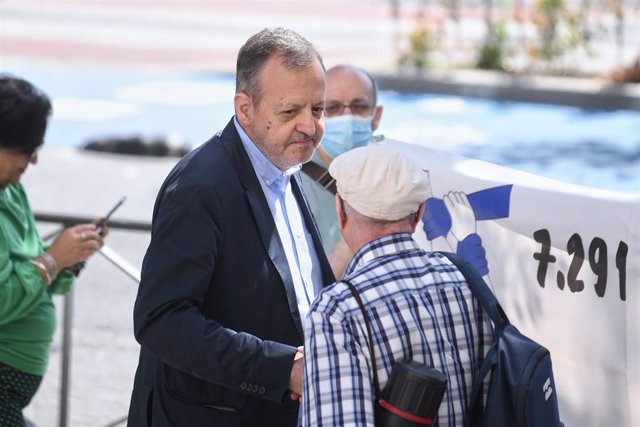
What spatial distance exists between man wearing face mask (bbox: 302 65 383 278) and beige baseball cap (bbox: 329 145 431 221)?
1.55 meters

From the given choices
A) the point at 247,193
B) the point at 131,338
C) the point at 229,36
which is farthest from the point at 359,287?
the point at 229,36

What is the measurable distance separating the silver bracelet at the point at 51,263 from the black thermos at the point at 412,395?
5.91 feet

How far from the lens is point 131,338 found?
7.95m

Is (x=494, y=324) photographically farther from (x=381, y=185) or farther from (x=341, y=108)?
(x=341, y=108)

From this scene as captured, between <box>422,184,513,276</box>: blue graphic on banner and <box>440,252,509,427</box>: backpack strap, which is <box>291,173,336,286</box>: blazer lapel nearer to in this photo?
<box>440,252,509,427</box>: backpack strap

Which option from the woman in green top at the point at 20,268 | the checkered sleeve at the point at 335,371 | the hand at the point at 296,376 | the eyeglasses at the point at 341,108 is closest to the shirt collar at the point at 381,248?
the checkered sleeve at the point at 335,371

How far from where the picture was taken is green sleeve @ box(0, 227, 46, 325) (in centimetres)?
402

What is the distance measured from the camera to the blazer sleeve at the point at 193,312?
307cm

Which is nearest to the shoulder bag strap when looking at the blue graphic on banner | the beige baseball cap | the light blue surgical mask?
the beige baseball cap

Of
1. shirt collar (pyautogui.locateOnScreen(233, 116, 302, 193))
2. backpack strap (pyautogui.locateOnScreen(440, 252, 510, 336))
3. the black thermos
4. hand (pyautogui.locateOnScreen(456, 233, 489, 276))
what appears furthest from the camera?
hand (pyautogui.locateOnScreen(456, 233, 489, 276))

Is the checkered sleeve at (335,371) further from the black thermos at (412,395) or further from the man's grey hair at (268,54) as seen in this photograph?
the man's grey hair at (268,54)

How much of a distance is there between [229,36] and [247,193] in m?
26.6

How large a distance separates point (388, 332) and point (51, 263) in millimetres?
1793

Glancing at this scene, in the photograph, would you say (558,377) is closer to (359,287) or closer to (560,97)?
(359,287)
